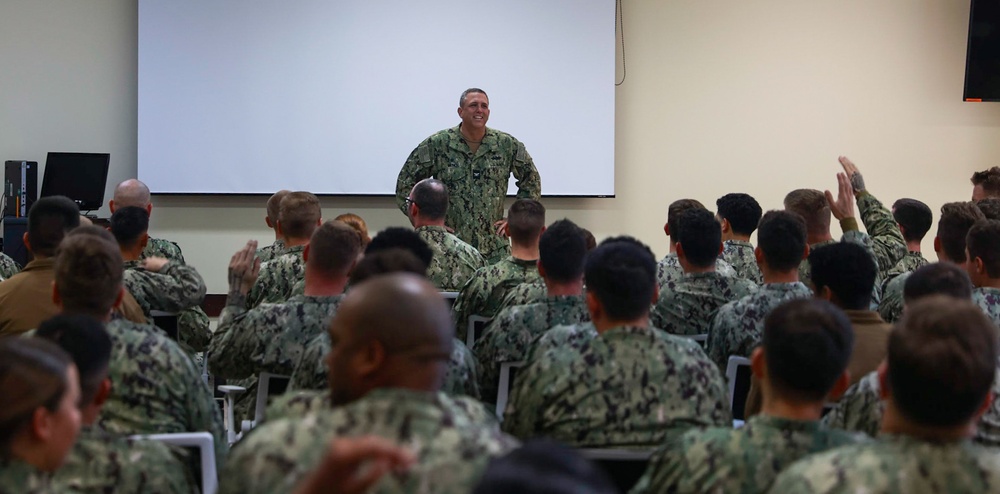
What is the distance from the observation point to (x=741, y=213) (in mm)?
5027

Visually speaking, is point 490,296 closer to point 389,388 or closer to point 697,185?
point 389,388

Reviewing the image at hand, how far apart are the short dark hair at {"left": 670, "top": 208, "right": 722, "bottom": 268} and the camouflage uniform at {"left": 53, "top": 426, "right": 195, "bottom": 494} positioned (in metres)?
2.37

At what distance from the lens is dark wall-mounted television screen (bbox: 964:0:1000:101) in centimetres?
795

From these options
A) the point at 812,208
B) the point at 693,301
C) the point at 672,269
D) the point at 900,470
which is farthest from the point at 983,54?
the point at 900,470

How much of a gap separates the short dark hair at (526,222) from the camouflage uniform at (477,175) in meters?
2.45

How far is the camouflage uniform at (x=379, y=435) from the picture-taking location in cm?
152

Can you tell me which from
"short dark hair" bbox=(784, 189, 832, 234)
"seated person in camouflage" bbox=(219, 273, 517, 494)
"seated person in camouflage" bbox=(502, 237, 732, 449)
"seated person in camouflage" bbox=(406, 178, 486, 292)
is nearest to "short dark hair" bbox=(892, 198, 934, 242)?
"short dark hair" bbox=(784, 189, 832, 234)

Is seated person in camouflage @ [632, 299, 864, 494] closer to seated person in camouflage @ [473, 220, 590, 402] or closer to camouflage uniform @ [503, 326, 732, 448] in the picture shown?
camouflage uniform @ [503, 326, 732, 448]

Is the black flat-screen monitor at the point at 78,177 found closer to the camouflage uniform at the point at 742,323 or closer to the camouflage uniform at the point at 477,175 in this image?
the camouflage uniform at the point at 477,175

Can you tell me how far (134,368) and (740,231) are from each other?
10.7 ft

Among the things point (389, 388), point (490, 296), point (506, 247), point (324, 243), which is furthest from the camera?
point (506, 247)

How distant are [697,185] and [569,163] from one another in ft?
3.49

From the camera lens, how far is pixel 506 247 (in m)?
7.05

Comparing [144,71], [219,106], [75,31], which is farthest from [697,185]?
[75,31]
